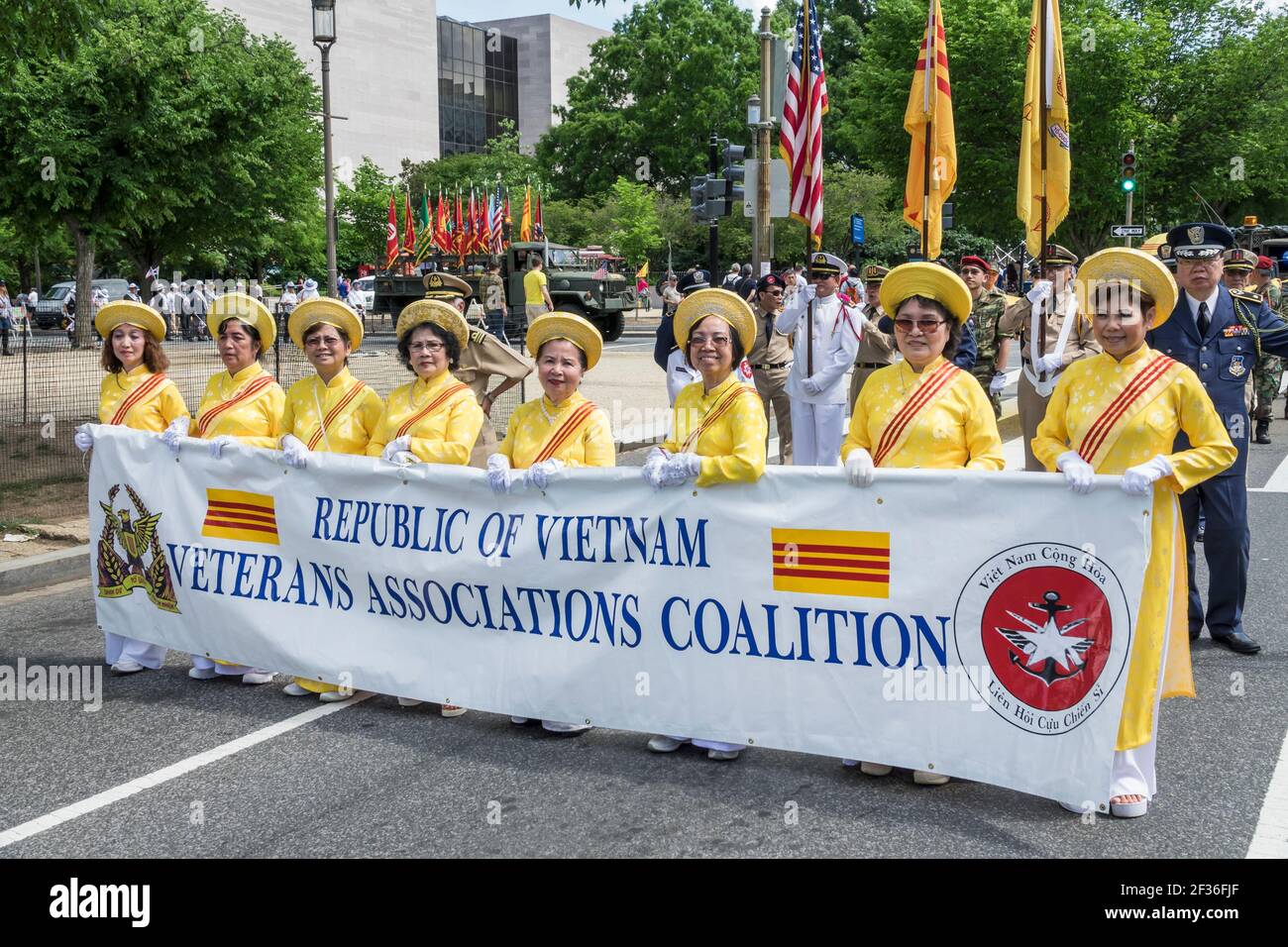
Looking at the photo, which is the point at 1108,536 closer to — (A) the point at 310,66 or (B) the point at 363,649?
(B) the point at 363,649

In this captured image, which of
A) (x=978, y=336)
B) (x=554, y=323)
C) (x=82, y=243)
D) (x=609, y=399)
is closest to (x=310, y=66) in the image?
(x=82, y=243)

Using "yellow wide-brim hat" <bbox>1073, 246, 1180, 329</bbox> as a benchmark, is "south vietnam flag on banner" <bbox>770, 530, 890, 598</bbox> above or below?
below

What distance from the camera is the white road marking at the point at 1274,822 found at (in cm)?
411

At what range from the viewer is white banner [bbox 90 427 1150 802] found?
440cm

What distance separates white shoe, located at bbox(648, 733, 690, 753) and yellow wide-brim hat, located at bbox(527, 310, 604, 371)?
1599mm

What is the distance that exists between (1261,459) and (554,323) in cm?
996

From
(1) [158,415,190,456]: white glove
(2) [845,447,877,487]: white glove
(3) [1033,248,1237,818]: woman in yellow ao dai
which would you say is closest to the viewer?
(3) [1033,248,1237,818]: woman in yellow ao dai

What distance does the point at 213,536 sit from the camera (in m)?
6.18

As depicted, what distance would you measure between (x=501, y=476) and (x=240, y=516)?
5.14 ft

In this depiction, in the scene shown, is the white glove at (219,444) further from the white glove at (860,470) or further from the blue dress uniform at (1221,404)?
the blue dress uniform at (1221,404)

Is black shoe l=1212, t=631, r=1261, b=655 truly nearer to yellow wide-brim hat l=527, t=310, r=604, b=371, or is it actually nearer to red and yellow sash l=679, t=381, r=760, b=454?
red and yellow sash l=679, t=381, r=760, b=454

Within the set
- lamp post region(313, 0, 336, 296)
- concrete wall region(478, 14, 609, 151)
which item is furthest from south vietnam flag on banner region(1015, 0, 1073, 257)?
concrete wall region(478, 14, 609, 151)

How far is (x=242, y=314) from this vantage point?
20.7 ft

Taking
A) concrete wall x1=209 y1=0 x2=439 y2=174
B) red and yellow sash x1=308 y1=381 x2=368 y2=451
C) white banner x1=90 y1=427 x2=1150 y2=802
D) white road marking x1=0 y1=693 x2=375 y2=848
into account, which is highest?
concrete wall x1=209 y1=0 x2=439 y2=174
